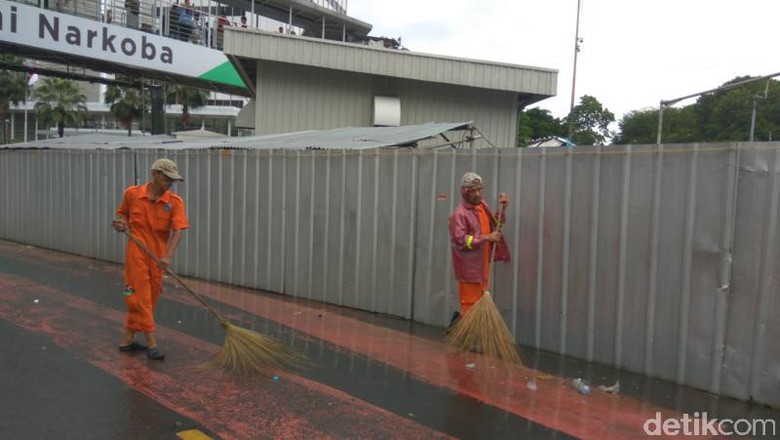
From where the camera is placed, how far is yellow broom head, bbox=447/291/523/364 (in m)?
5.27

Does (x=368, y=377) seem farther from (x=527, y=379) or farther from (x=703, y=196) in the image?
(x=703, y=196)

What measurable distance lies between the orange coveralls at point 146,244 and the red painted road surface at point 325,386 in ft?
1.41

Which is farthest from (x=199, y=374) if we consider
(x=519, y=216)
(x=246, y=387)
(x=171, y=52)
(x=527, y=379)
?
(x=171, y=52)

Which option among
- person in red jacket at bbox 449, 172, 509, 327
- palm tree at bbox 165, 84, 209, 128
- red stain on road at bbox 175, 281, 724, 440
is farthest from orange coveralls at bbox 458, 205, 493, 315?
palm tree at bbox 165, 84, 209, 128

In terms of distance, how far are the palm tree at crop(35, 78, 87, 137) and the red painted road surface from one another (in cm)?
5012

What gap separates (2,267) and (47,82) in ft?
159

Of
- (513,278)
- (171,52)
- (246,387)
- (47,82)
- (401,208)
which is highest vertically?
(47,82)

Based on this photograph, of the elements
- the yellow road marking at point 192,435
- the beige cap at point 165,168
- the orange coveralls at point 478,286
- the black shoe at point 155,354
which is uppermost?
the beige cap at point 165,168

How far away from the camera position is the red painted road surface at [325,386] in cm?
391

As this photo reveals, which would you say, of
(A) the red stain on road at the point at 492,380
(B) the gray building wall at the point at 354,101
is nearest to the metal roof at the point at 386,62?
(B) the gray building wall at the point at 354,101

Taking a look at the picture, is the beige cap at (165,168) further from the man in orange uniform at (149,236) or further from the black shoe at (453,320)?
the black shoe at (453,320)

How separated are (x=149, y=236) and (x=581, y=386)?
12.6 feet

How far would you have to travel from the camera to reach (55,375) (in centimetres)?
466

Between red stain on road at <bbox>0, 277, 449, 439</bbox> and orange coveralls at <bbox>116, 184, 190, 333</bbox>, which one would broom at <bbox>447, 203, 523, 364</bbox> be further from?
A: orange coveralls at <bbox>116, 184, 190, 333</bbox>
